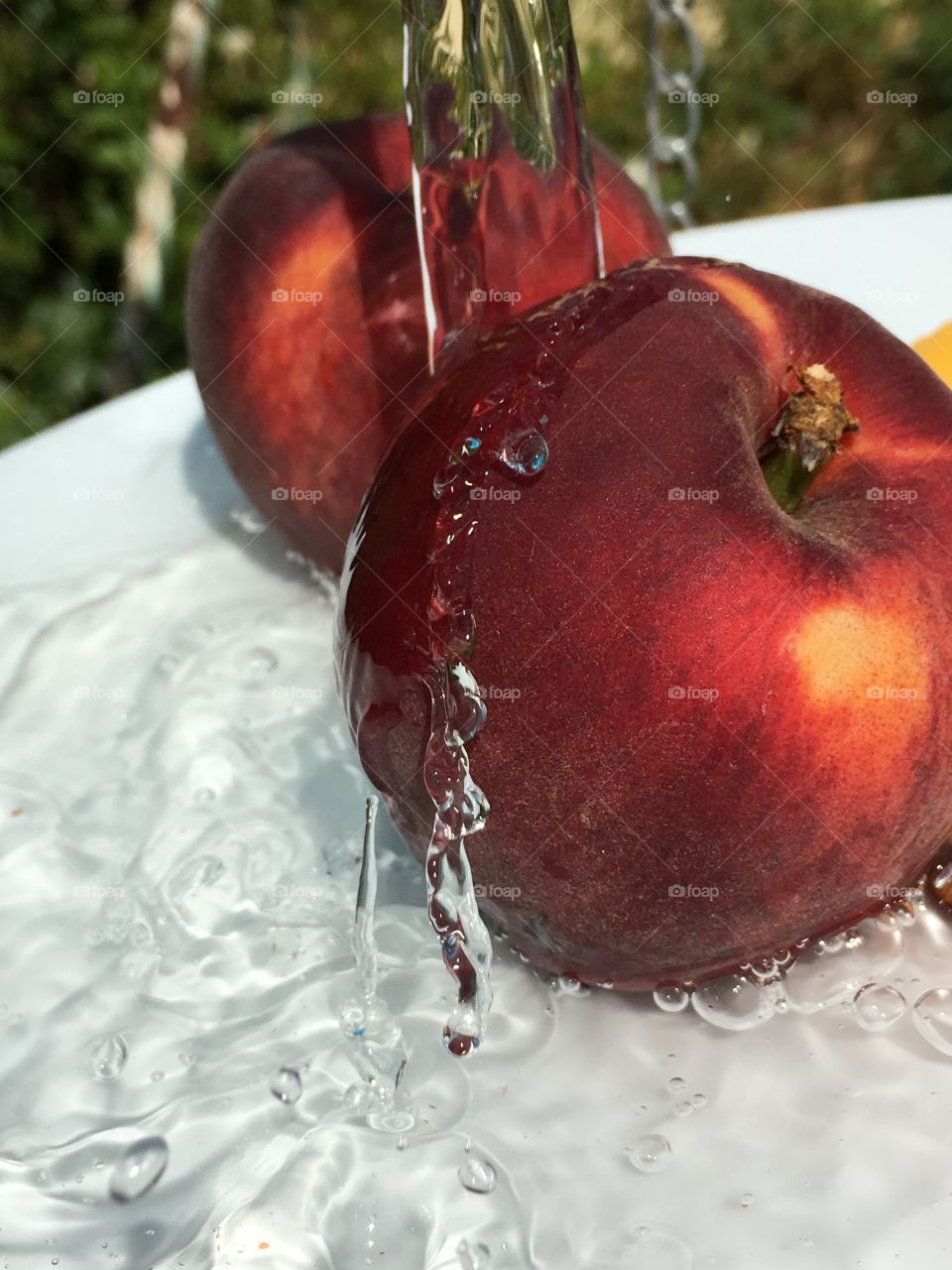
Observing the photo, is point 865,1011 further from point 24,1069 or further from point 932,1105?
point 24,1069

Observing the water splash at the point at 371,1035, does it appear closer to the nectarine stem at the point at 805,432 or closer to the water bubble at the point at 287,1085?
the water bubble at the point at 287,1085

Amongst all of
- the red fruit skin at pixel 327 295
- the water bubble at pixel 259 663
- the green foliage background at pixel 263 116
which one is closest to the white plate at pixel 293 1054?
the water bubble at pixel 259 663

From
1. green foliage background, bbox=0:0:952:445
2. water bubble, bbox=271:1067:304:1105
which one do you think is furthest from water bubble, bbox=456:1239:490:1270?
green foliage background, bbox=0:0:952:445

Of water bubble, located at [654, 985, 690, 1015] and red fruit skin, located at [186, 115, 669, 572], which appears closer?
water bubble, located at [654, 985, 690, 1015]

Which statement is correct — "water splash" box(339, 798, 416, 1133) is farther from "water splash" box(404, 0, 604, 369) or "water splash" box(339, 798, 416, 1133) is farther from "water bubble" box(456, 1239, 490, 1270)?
"water splash" box(404, 0, 604, 369)

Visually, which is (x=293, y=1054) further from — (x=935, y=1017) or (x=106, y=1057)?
(x=935, y=1017)

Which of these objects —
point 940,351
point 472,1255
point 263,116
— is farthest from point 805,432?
point 263,116

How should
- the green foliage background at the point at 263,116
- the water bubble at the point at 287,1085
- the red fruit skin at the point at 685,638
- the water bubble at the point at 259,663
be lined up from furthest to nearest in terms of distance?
the green foliage background at the point at 263,116, the water bubble at the point at 259,663, the water bubble at the point at 287,1085, the red fruit skin at the point at 685,638
